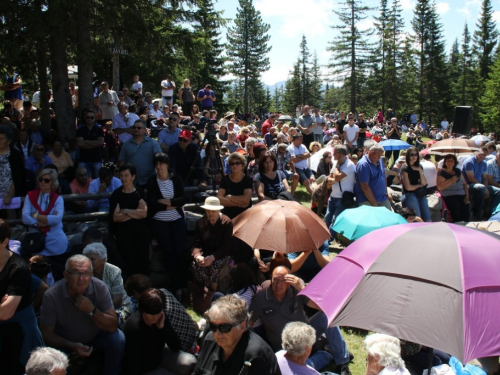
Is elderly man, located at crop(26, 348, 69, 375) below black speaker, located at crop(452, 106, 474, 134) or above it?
below

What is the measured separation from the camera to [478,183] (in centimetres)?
992

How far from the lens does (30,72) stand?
9.62 m

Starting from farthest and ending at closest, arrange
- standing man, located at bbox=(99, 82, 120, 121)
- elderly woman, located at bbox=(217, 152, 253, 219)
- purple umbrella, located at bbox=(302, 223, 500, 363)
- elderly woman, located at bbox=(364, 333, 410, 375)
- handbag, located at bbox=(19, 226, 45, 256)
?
standing man, located at bbox=(99, 82, 120, 121) < elderly woman, located at bbox=(217, 152, 253, 219) < handbag, located at bbox=(19, 226, 45, 256) < elderly woman, located at bbox=(364, 333, 410, 375) < purple umbrella, located at bbox=(302, 223, 500, 363)

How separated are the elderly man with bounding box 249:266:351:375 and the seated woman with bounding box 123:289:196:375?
0.84m

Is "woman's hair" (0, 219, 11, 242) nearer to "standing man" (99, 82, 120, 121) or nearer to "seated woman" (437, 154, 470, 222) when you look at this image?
"seated woman" (437, 154, 470, 222)

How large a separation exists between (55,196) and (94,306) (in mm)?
1758

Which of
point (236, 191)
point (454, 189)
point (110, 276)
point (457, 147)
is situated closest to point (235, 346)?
point (110, 276)

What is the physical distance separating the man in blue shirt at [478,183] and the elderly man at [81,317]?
793 centimetres

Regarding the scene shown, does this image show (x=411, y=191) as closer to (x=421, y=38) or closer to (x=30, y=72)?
(x=30, y=72)

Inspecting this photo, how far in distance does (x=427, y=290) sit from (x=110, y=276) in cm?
325

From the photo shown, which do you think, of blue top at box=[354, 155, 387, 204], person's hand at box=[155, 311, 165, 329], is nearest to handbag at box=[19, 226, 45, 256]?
person's hand at box=[155, 311, 165, 329]

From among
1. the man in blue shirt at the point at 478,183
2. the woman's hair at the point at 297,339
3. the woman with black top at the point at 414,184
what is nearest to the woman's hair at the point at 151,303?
the woman's hair at the point at 297,339

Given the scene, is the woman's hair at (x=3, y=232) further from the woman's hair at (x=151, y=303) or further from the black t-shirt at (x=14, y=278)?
the woman's hair at (x=151, y=303)

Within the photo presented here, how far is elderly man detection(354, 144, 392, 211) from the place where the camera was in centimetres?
775
